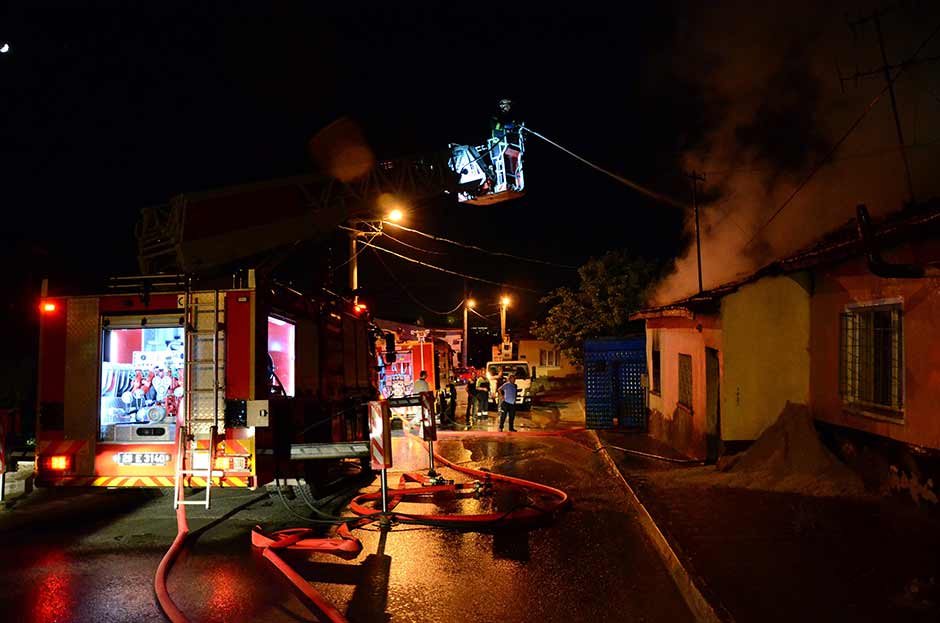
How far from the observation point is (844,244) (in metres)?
6.88

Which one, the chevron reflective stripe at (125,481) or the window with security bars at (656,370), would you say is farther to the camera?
the window with security bars at (656,370)

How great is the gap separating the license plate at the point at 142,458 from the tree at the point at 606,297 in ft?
72.8

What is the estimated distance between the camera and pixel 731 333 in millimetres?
9648

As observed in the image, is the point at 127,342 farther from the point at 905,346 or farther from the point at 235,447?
the point at 905,346

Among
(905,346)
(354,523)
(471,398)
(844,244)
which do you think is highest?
(844,244)

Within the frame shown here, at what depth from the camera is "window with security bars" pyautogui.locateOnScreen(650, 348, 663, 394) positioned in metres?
16.4

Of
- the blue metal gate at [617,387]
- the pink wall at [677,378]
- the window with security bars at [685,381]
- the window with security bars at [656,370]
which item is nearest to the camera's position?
the pink wall at [677,378]

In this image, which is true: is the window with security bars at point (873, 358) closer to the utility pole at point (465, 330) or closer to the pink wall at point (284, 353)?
the pink wall at point (284, 353)

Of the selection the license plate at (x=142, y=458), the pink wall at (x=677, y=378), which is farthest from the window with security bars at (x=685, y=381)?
the license plate at (x=142, y=458)

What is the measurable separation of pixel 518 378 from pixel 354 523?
18.8 m

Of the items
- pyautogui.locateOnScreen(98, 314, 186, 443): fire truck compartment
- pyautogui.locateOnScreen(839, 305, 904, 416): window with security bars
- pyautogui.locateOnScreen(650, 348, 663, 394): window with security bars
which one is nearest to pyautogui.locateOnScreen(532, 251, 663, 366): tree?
pyautogui.locateOnScreen(650, 348, 663, 394): window with security bars

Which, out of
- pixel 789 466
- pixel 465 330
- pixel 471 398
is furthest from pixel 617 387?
pixel 465 330

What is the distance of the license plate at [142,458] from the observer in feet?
24.1

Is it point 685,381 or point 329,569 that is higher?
point 685,381
